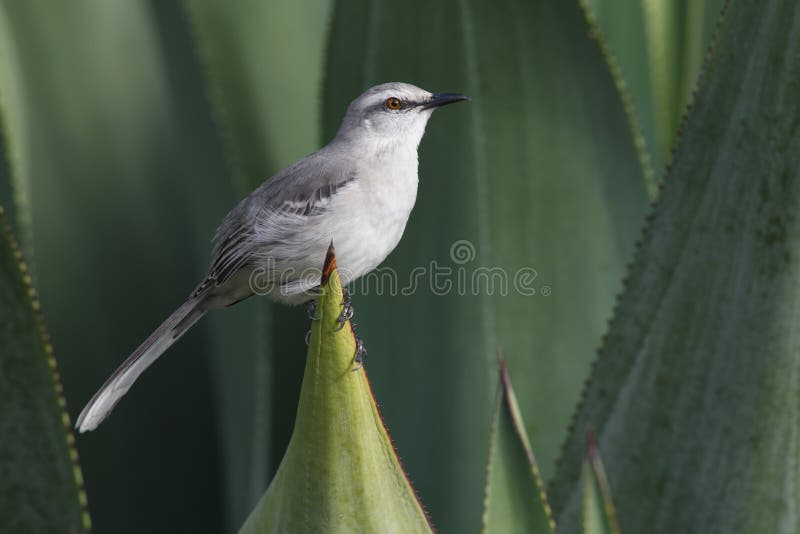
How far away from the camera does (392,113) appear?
2.80 metres

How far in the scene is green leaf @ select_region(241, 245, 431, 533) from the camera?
1.45m

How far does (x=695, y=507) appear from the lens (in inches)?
73.6

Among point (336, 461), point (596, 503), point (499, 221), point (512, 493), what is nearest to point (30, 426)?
point (336, 461)

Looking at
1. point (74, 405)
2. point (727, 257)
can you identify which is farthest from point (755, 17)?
point (74, 405)

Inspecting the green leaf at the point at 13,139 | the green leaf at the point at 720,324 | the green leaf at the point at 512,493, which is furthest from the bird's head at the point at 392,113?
the green leaf at the point at 512,493

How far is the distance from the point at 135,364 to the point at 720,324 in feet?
4.55

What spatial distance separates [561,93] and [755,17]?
1.70 ft

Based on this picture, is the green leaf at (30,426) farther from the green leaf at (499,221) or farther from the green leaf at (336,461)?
the green leaf at (499,221)

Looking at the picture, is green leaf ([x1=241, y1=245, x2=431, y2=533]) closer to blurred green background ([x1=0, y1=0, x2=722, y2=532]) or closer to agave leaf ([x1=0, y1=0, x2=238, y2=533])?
blurred green background ([x1=0, y1=0, x2=722, y2=532])

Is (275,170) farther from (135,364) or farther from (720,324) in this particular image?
(720,324)

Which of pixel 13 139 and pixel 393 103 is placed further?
pixel 393 103

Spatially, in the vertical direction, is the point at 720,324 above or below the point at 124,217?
below

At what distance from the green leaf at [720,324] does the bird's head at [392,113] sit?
0.66 metres

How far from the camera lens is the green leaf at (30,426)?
172 cm
